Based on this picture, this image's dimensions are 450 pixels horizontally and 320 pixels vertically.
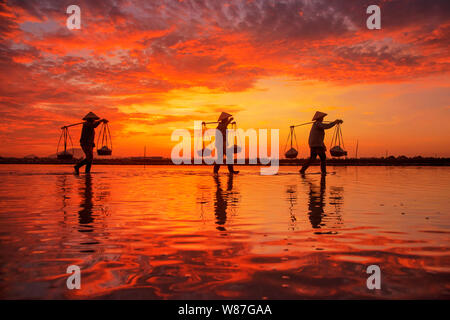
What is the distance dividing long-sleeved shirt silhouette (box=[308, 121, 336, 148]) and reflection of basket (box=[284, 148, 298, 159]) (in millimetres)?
3705

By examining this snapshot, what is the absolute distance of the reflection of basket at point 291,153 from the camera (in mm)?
23889

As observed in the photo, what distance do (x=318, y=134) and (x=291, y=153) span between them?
4228 millimetres

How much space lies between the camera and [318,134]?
20109 mm

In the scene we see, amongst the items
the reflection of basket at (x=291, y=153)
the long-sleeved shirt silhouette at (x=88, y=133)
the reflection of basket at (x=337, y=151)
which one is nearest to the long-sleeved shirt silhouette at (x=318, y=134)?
the reflection of basket at (x=337, y=151)

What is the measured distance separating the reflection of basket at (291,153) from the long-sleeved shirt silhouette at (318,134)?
3.70 meters

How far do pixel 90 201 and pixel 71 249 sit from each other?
4.16m

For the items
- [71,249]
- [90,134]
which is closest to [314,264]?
[71,249]

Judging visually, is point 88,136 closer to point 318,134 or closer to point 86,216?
point 318,134

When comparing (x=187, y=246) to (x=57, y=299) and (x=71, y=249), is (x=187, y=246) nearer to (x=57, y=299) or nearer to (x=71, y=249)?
(x=71, y=249)

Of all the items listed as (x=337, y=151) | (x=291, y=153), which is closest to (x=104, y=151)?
(x=291, y=153)

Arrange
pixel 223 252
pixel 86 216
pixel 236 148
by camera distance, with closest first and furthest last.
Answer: pixel 223 252, pixel 86 216, pixel 236 148

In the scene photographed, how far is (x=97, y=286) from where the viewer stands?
268 cm

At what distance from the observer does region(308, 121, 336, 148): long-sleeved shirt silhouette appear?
65.4ft
